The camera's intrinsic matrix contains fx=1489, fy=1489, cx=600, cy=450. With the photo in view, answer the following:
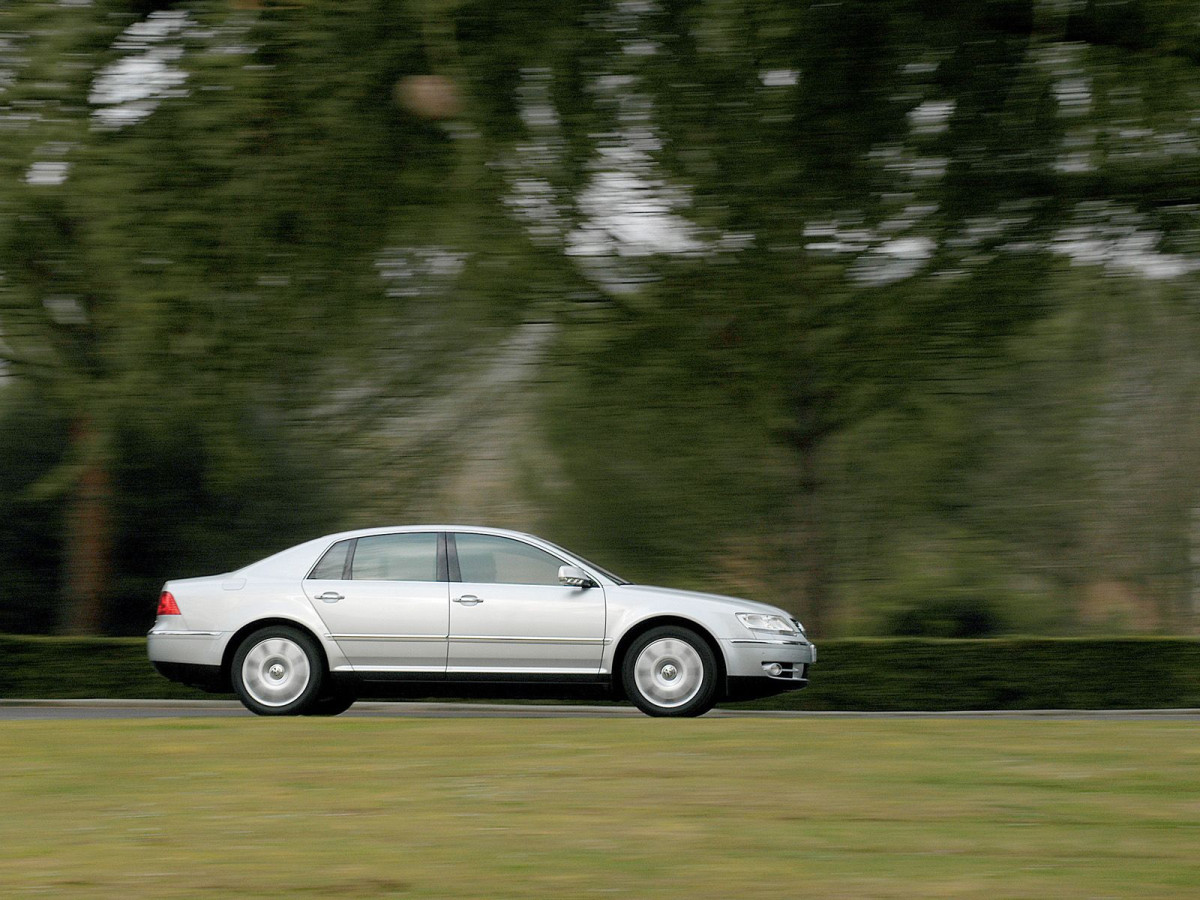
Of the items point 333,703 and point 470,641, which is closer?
point 470,641

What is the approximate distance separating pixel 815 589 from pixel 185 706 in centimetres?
656

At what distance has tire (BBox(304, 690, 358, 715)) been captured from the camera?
1170 centimetres

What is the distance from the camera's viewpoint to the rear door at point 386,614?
11.5 m

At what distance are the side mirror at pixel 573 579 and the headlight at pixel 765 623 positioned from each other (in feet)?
3.94

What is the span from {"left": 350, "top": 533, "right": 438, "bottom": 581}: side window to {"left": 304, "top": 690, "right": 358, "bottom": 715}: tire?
37.9 inches

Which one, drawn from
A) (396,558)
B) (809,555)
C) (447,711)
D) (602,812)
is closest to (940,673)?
(809,555)

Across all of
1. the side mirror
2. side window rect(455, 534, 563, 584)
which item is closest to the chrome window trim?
side window rect(455, 534, 563, 584)

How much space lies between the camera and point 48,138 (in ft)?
30.8

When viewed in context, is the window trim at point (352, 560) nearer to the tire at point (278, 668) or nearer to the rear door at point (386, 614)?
the rear door at point (386, 614)

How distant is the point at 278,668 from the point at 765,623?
150 inches

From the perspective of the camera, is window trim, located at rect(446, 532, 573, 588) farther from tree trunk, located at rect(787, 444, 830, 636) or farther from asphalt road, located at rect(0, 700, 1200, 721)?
tree trunk, located at rect(787, 444, 830, 636)

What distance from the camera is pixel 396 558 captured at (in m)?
11.8

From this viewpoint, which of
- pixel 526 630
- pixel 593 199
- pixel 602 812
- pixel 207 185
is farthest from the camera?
pixel 526 630

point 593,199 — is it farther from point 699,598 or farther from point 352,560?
point 352,560
